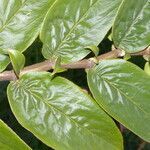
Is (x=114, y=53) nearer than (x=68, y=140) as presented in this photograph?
No

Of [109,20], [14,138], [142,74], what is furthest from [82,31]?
[14,138]

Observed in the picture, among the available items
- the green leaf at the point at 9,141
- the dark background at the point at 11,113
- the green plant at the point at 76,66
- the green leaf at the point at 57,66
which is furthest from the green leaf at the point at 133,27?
the dark background at the point at 11,113

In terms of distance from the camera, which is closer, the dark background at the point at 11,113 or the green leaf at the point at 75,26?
the green leaf at the point at 75,26

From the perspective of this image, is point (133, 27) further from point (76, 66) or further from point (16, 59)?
point (16, 59)

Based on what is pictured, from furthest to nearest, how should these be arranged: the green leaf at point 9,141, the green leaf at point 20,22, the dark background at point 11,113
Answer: the dark background at point 11,113
the green leaf at point 20,22
the green leaf at point 9,141

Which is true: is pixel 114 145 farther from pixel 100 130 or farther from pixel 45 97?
pixel 45 97

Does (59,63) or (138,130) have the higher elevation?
(59,63)

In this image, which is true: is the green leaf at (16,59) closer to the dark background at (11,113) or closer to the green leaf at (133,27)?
the green leaf at (133,27)
